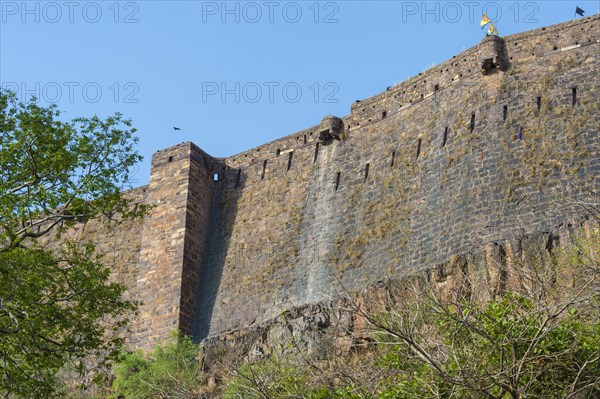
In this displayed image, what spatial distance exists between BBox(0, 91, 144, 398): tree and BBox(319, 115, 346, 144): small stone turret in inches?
371

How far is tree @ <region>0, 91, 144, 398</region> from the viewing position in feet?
56.7

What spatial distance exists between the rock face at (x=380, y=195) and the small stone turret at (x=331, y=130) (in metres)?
0.04

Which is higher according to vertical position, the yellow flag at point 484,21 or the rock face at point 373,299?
the yellow flag at point 484,21

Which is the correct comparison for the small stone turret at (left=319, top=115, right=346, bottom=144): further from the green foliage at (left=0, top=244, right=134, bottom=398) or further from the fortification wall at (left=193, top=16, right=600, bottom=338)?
the green foliage at (left=0, top=244, right=134, bottom=398)

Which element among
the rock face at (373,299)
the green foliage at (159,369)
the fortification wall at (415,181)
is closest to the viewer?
the rock face at (373,299)

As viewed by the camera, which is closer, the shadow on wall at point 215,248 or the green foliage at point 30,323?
the green foliage at point 30,323

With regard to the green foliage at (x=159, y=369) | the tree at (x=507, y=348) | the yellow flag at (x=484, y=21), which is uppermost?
the yellow flag at (x=484, y=21)

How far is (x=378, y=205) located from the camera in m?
26.8

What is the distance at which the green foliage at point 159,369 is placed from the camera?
2484 centimetres

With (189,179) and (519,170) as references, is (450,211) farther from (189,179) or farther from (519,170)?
(189,179)

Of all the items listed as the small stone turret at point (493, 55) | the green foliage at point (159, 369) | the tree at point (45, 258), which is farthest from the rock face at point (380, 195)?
the tree at point (45, 258)

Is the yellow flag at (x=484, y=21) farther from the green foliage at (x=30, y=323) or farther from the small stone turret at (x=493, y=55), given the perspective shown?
the green foliage at (x=30, y=323)

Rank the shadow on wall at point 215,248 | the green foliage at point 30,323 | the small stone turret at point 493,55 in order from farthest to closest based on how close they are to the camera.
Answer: the shadow on wall at point 215,248 < the small stone turret at point 493,55 < the green foliage at point 30,323

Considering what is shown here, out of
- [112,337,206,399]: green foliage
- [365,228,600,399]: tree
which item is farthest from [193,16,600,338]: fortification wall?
[365,228,600,399]: tree
